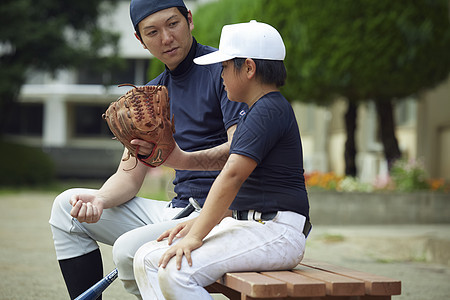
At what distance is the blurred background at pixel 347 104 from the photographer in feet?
23.0

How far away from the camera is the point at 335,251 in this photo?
6836 mm

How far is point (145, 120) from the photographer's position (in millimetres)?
2715

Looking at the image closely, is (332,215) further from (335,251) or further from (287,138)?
(287,138)

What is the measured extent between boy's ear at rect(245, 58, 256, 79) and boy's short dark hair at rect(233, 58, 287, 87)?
18mm

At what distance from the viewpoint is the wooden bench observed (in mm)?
2193

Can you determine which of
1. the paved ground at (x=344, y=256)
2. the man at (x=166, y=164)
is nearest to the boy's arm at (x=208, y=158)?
the man at (x=166, y=164)

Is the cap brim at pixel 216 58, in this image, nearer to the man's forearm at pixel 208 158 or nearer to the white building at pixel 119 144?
the man's forearm at pixel 208 158

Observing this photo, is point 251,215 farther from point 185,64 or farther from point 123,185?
point 185,64

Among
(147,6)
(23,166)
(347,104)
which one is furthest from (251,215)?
(23,166)

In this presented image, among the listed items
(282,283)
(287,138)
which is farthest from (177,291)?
(287,138)

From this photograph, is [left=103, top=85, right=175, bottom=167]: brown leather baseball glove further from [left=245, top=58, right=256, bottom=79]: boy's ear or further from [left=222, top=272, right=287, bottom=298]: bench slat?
[left=222, top=272, right=287, bottom=298]: bench slat

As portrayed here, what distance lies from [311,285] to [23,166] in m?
17.1

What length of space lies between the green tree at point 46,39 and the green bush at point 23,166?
1015mm

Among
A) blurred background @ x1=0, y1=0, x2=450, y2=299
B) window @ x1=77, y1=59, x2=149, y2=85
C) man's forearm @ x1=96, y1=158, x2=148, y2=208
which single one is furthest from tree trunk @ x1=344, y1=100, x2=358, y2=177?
window @ x1=77, y1=59, x2=149, y2=85
